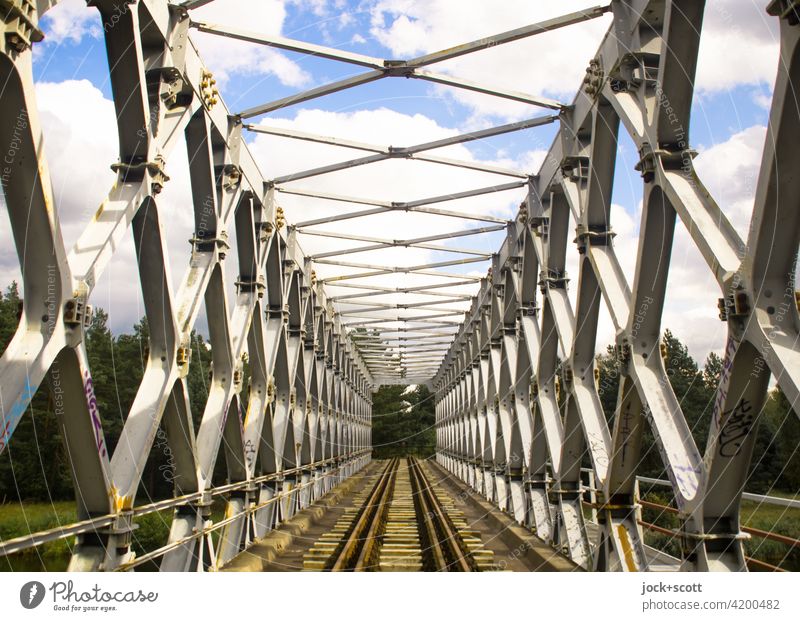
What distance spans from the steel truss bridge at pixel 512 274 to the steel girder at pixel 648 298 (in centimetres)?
2

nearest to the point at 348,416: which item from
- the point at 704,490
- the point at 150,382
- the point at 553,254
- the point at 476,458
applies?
the point at 476,458

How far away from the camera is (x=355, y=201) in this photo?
12516 mm

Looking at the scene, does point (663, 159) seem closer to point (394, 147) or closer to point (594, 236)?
point (594, 236)

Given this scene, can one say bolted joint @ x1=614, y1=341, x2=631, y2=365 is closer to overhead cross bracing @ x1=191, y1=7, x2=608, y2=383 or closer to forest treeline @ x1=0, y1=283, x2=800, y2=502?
forest treeline @ x1=0, y1=283, x2=800, y2=502

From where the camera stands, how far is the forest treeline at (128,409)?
735 cm

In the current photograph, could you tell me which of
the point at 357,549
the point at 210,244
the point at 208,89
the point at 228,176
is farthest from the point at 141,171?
the point at 357,549

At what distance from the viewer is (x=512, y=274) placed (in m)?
12.2

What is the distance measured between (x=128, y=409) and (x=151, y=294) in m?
17.5

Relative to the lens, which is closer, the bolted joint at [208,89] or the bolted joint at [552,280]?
the bolted joint at [208,89]

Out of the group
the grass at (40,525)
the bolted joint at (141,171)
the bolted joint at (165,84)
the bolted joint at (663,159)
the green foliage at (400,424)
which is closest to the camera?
the bolted joint at (663,159)

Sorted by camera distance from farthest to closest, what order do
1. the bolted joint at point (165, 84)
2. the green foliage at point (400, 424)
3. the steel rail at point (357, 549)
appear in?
the green foliage at point (400, 424), the steel rail at point (357, 549), the bolted joint at point (165, 84)
